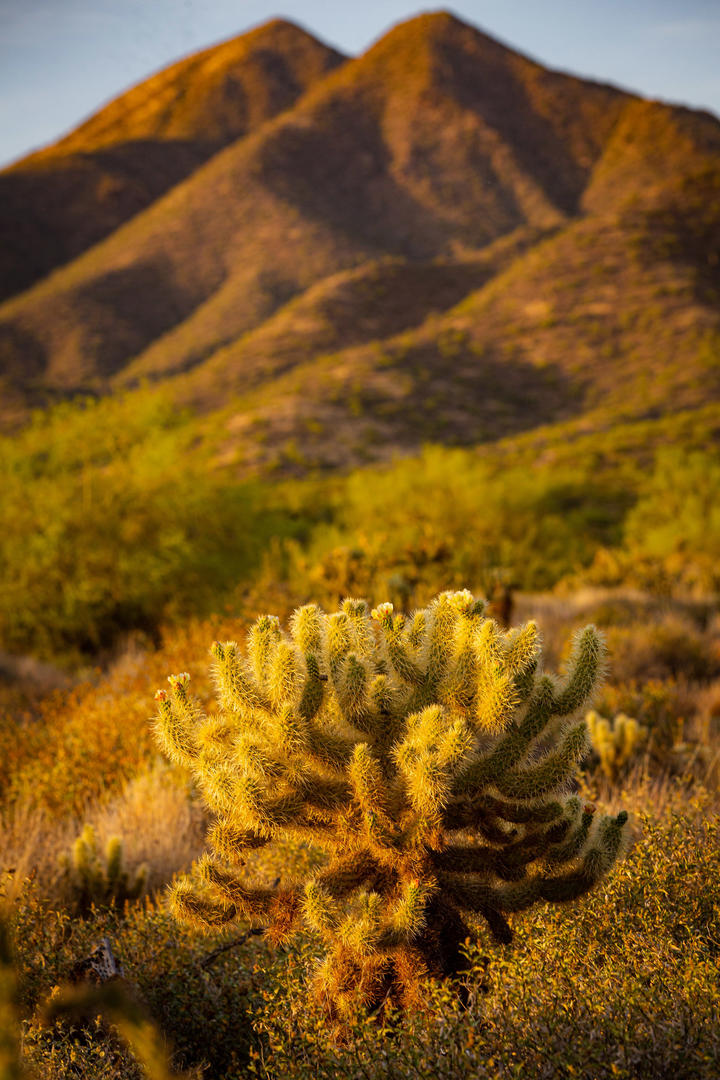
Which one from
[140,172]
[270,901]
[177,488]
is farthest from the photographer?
[140,172]

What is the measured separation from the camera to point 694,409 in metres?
38.5

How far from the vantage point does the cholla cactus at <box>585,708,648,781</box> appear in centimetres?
554

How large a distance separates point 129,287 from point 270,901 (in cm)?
7392

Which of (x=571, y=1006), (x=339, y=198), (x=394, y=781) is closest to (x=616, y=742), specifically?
(x=394, y=781)

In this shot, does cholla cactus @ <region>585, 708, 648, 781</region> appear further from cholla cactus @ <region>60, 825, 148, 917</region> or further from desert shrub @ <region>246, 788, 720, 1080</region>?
cholla cactus @ <region>60, 825, 148, 917</region>

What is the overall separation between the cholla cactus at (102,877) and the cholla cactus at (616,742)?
9.89ft

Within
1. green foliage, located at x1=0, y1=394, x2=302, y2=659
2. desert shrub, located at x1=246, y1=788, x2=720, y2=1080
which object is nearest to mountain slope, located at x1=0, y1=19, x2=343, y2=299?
green foliage, located at x1=0, y1=394, x2=302, y2=659

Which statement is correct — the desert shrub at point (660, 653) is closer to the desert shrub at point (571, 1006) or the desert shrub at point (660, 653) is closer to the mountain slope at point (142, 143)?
the desert shrub at point (571, 1006)

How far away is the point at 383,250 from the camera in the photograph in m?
77.1

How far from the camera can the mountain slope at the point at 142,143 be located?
269ft

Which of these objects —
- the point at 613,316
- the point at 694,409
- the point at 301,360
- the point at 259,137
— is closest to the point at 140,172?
the point at 259,137

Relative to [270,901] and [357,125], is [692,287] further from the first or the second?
[357,125]

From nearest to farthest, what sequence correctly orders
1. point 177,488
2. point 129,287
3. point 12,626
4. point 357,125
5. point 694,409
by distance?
point 12,626 < point 177,488 < point 694,409 < point 129,287 < point 357,125

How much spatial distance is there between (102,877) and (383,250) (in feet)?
258
